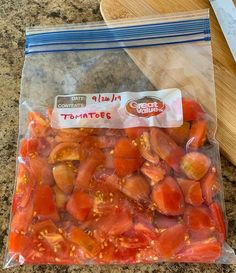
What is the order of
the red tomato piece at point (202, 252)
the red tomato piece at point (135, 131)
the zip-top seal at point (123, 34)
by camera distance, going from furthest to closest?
the zip-top seal at point (123, 34)
the red tomato piece at point (135, 131)
the red tomato piece at point (202, 252)

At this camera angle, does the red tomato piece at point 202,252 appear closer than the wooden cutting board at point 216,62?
Yes

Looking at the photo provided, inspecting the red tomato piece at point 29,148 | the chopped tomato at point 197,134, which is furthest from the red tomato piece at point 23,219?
the chopped tomato at point 197,134

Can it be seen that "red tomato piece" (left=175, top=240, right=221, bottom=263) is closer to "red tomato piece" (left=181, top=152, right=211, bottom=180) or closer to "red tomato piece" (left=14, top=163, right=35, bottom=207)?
"red tomato piece" (left=181, top=152, right=211, bottom=180)

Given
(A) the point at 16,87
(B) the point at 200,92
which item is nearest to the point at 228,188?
(B) the point at 200,92

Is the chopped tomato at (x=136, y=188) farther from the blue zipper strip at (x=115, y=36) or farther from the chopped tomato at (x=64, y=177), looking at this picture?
the blue zipper strip at (x=115, y=36)

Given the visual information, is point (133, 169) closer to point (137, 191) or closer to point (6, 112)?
point (137, 191)

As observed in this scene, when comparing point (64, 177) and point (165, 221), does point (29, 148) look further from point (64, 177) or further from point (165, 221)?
point (165, 221)
